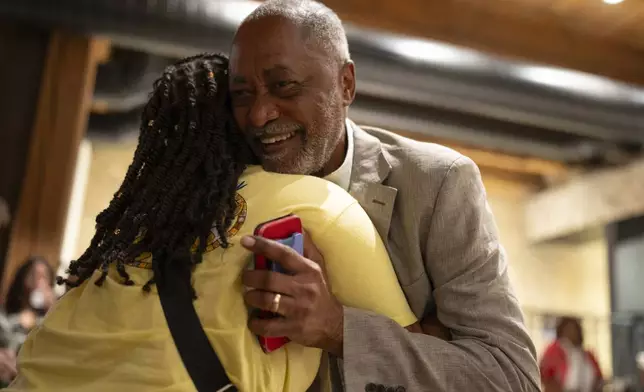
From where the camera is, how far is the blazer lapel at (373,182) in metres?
1.19

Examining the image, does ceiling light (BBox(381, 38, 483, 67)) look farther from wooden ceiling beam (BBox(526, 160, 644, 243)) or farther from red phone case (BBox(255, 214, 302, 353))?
red phone case (BBox(255, 214, 302, 353))

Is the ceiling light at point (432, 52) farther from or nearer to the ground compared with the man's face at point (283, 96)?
farther from the ground

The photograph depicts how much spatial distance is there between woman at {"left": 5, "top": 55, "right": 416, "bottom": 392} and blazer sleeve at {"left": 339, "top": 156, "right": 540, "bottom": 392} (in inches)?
2.0

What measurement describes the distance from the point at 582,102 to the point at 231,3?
86.0 inches

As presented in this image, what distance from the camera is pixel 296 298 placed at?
0.92 metres

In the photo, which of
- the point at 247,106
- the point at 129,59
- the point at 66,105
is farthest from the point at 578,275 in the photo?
the point at 247,106

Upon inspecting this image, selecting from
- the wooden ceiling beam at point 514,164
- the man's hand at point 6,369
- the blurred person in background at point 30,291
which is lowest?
the man's hand at point 6,369

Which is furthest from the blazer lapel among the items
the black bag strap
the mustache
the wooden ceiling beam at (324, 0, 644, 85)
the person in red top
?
the person in red top

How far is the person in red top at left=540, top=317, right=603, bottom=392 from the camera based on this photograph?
4.65 metres

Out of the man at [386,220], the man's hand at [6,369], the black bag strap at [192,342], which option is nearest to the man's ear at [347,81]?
the man at [386,220]

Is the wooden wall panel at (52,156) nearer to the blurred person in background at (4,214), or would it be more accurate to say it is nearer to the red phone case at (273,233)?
the blurred person in background at (4,214)

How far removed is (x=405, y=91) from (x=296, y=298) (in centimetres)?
299

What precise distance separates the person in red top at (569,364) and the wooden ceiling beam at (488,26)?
74.9 inches

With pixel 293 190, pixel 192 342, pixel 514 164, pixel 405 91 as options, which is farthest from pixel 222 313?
pixel 514 164
